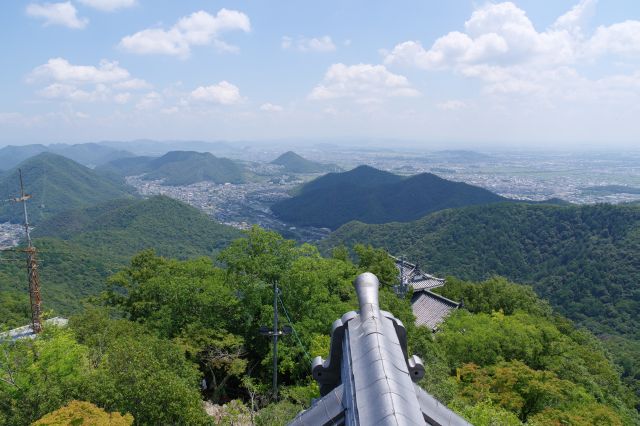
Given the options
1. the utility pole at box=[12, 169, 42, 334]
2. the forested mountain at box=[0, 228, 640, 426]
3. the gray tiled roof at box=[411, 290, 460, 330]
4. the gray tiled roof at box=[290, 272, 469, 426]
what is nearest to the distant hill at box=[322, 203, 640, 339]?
the gray tiled roof at box=[411, 290, 460, 330]

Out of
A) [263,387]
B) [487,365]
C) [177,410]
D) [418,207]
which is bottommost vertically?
[418,207]

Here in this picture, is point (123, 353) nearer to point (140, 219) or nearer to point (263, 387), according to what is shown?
point (263, 387)

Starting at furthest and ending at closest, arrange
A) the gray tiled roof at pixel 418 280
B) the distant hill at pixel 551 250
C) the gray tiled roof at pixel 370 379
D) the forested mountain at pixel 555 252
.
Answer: the distant hill at pixel 551 250 → the forested mountain at pixel 555 252 → the gray tiled roof at pixel 418 280 → the gray tiled roof at pixel 370 379

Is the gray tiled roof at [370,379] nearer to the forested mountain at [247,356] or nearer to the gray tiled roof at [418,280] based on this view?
the forested mountain at [247,356]

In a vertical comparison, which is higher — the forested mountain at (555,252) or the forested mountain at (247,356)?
the forested mountain at (247,356)

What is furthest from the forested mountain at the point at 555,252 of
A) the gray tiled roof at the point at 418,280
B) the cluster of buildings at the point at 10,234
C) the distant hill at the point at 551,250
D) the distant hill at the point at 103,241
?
the cluster of buildings at the point at 10,234

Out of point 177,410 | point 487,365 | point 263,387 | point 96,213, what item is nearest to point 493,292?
point 487,365
